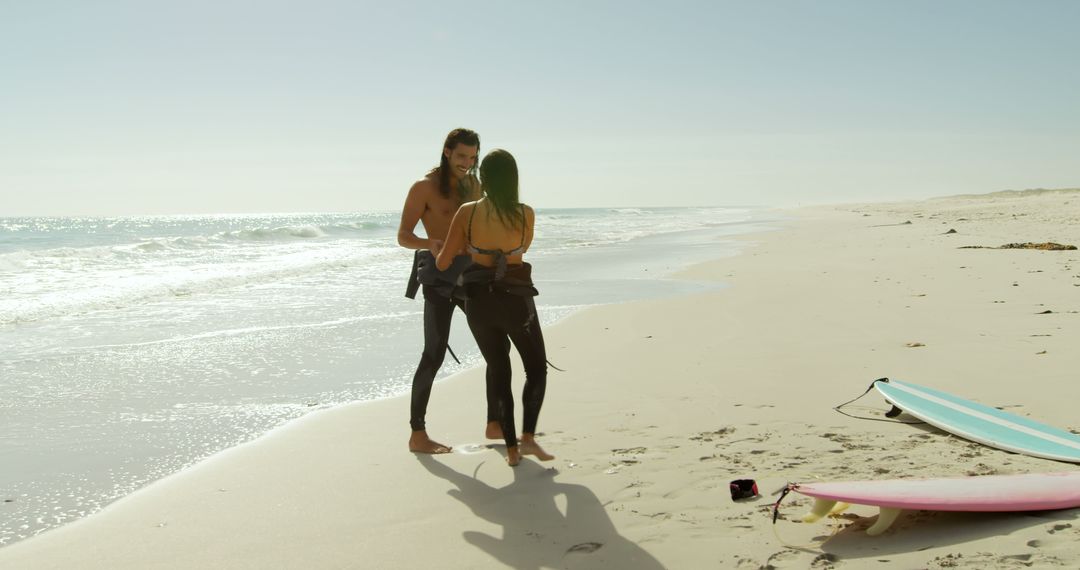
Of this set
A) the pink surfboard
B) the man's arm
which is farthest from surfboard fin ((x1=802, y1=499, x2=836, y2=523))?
the man's arm

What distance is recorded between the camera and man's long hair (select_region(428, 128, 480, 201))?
13.0 feet

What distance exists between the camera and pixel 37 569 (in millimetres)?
2764

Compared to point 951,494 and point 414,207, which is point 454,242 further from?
point 951,494

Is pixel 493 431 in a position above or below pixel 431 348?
below

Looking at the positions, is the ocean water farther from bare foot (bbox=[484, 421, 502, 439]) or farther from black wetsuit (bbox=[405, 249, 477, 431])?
bare foot (bbox=[484, 421, 502, 439])

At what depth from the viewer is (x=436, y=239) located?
13.4ft

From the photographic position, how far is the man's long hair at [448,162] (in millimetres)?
3959

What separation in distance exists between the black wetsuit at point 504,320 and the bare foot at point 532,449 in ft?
0.40

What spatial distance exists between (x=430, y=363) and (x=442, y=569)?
62.7 inches

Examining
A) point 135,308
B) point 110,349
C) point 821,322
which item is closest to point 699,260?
point 821,322

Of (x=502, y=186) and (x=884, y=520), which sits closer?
(x=884, y=520)

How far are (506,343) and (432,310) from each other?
0.49m

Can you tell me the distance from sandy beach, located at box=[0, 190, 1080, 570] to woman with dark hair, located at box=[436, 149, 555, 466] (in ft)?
2.05

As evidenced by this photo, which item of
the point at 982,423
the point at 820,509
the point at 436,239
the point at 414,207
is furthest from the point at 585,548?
the point at 982,423
